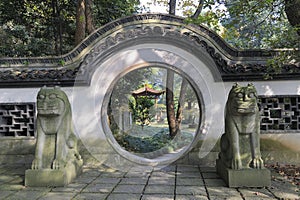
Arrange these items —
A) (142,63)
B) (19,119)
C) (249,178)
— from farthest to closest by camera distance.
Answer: (19,119)
(142,63)
(249,178)

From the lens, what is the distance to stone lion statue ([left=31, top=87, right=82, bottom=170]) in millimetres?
4330

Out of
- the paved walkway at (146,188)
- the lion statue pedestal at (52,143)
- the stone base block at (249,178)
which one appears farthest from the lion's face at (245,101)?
the lion statue pedestal at (52,143)

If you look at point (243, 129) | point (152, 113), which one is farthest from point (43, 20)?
point (243, 129)

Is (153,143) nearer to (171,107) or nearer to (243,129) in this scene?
(171,107)

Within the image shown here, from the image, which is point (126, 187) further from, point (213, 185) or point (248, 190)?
point (248, 190)

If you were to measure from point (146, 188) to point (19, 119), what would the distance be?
3.55 meters

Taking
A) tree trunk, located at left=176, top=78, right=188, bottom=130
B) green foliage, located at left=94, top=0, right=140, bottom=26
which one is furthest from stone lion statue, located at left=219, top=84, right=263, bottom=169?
green foliage, located at left=94, top=0, right=140, bottom=26

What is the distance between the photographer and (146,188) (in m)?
4.23

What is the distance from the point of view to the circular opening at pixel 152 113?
8.02m

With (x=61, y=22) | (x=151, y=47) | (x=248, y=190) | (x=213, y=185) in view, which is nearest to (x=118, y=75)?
(x=151, y=47)

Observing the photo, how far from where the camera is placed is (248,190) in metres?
4.02

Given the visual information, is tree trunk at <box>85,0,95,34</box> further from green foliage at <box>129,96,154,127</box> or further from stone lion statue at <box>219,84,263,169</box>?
stone lion statue at <box>219,84,263,169</box>

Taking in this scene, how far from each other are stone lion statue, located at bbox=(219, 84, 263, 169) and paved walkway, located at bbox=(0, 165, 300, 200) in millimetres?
415

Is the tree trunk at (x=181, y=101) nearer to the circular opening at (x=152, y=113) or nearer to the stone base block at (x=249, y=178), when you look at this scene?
the circular opening at (x=152, y=113)
